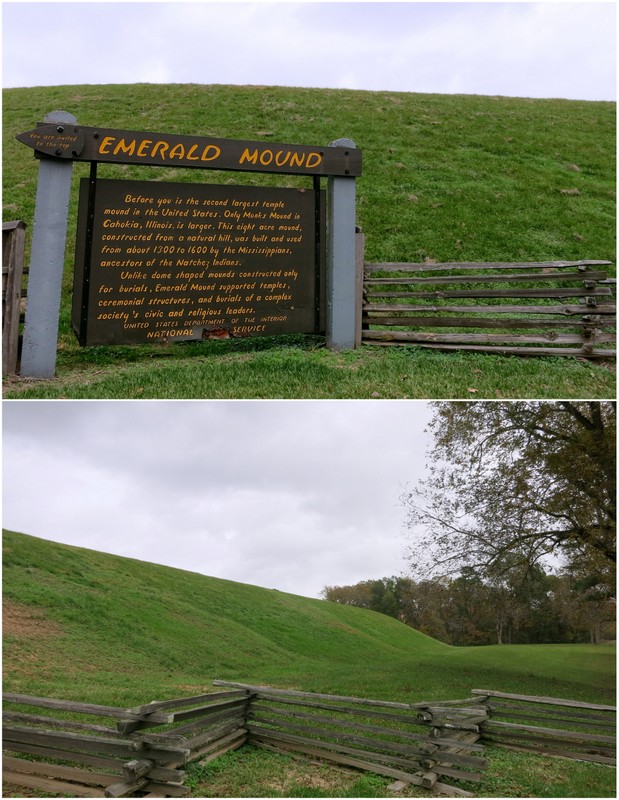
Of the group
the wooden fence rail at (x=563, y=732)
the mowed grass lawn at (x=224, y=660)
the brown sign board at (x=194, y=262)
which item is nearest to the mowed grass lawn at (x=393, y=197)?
the brown sign board at (x=194, y=262)

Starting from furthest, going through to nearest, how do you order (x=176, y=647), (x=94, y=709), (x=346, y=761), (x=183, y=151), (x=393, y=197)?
(x=393, y=197), (x=176, y=647), (x=183, y=151), (x=346, y=761), (x=94, y=709)

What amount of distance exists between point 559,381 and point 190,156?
7251 millimetres

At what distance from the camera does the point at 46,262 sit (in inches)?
409

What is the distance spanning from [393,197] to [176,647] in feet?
51.9

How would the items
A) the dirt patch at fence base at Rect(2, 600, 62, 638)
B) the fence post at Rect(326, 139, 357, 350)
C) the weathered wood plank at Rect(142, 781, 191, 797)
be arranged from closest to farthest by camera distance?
the weathered wood plank at Rect(142, 781, 191, 797)
the fence post at Rect(326, 139, 357, 350)
the dirt patch at fence base at Rect(2, 600, 62, 638)

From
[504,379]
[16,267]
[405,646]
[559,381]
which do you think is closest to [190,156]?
[16,267]

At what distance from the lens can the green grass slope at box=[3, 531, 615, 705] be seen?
13070 millimetres

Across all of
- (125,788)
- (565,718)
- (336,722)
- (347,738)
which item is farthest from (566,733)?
(125,788)

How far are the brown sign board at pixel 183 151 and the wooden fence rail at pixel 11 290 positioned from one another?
4.46 ft

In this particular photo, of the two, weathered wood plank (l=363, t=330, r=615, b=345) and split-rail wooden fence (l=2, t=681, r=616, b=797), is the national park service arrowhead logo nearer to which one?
weathered wood plank (l=363, t=330, r=615, b=345)

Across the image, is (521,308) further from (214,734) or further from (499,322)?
(214,734)

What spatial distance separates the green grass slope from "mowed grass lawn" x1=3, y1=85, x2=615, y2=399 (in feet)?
18.4

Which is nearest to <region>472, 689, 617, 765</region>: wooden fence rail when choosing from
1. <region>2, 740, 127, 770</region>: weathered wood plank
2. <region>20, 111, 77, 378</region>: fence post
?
<region>2, 740, 127, 770</region>: weathered wood plank

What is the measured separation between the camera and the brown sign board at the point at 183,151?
1021 cm
